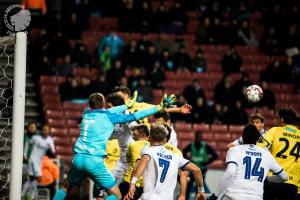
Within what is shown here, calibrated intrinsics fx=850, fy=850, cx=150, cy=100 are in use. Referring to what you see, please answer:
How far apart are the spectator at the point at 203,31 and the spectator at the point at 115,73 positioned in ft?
9.40

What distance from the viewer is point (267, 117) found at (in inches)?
818

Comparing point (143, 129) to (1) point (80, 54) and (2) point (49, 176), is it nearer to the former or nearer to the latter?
(2) point (49, 176)

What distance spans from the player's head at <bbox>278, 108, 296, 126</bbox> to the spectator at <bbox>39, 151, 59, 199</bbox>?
7.43 metres

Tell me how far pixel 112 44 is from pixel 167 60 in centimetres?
144

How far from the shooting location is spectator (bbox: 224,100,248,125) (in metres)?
20.2

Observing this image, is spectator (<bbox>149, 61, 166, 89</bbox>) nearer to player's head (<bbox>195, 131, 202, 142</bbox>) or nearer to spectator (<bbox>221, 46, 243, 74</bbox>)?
spectator (<bbox>221, 46, 243, 74</bbox>)

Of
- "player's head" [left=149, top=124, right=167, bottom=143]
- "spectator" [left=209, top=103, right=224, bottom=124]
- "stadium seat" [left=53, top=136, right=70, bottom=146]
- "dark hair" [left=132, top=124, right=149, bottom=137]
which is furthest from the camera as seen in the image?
"spectator" [left=209, top=103, right=224, bottom=124]

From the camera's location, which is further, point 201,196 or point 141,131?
point 141,131

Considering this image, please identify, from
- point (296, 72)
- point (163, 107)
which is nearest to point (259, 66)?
point (296, 72)

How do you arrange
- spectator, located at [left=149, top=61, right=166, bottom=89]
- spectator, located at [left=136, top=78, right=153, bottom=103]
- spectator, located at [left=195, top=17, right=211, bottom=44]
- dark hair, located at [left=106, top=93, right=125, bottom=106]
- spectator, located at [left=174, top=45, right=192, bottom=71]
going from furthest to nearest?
spectator, located at [left=195, top=17, right=211, bottom=44]
spectator, located at [left=174, top=45, right=192, bottom=71]
spectator, located at [left=149, top=61, right=166, bottom=89]
spectator, located at [left=136, top=78, right=153, bottom=103]
dark hair, located at [left=106, top=93, right=125, bottom=106]

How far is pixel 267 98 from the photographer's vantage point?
67.8ft

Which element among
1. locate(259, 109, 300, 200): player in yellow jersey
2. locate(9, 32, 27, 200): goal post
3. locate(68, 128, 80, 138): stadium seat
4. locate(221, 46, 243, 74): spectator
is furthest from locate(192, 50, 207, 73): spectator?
locate(9, 32, 27, 200): goal post

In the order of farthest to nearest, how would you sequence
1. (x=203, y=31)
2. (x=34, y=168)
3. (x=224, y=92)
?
(x=203, y=31) → (x=224, y=92) → (x=34, y=168)

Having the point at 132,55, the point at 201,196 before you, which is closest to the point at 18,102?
the point at 201,196
